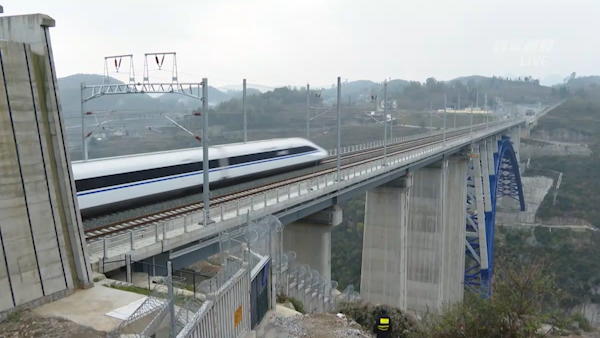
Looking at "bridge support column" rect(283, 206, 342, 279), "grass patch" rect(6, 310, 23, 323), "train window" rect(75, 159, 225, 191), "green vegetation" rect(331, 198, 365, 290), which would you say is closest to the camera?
"grass patch" rect(6, 310, 23, 323)

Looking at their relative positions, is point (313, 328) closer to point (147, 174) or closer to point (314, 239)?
point (147, 174)

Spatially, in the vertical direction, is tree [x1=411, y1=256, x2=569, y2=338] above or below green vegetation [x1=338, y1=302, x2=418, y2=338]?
above

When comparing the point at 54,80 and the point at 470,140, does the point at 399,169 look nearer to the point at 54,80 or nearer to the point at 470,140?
the point at 470,140

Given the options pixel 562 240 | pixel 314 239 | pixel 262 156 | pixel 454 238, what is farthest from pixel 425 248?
pixel 562 240

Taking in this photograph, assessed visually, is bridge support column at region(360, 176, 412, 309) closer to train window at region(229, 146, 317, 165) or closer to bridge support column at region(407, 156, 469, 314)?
train window at region(229, 146, 317, 165)

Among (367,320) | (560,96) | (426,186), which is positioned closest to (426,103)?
(560,96)

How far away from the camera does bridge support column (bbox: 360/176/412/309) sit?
34.5 metres

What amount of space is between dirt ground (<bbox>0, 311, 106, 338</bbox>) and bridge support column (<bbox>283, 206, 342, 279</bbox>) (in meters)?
16.1

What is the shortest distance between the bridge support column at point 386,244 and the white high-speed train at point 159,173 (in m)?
9.04

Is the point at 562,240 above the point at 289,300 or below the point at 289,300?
below

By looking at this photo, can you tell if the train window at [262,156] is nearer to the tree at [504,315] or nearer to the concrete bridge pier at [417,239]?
the concrete bridge pier at [417,239]

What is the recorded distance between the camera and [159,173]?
66.1 feet

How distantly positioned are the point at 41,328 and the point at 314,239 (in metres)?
16.9

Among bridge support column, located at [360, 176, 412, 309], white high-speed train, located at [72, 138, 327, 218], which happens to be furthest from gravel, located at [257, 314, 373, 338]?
bridge support column, located at [360, 176, 412, 309]
